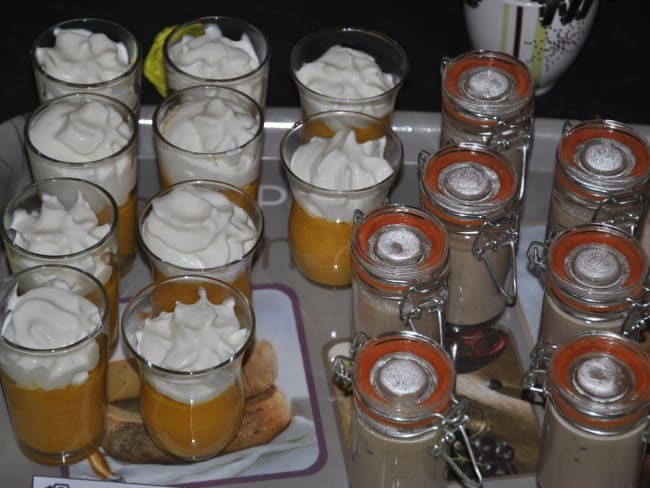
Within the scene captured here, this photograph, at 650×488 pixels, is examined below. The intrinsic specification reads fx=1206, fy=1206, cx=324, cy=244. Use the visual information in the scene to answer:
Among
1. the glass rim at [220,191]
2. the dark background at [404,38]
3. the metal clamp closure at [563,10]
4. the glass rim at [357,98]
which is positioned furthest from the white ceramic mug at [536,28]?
the glass rim at [220,191]

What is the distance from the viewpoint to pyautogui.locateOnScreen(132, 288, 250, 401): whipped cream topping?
1280 mm

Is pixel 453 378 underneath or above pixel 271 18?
→ above

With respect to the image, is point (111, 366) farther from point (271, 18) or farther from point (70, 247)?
point (271, 18)

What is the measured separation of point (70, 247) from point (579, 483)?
0.63 metres

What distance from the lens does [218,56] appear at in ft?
5.40

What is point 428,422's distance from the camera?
121 centimetres

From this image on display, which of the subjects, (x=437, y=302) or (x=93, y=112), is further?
(x=93, y=112)

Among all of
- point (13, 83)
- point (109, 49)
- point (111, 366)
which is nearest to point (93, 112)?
point (109, 49)

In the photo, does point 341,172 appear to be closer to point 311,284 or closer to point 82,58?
point 311,284

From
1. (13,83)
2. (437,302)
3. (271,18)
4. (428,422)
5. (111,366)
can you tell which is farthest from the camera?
(271,18)

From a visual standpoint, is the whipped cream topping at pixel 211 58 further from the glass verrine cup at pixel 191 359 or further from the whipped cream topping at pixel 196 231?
the glass verrine cup at pixel 191 359

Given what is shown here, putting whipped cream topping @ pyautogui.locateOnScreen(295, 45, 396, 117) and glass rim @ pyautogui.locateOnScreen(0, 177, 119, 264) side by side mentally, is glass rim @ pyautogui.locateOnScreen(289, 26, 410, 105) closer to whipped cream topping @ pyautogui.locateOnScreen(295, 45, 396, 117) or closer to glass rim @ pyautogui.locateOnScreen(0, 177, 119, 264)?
whipped cream topping @ pyautogui.locateOnScreen(295, 45, 396, 117)

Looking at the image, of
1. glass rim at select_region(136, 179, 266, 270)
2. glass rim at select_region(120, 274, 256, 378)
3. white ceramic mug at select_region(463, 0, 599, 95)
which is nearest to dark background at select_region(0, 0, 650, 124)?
white ceramic mug at select_region(463, 0, 599, 95)

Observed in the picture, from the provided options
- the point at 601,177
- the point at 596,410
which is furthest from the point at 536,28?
the point at 596,410
